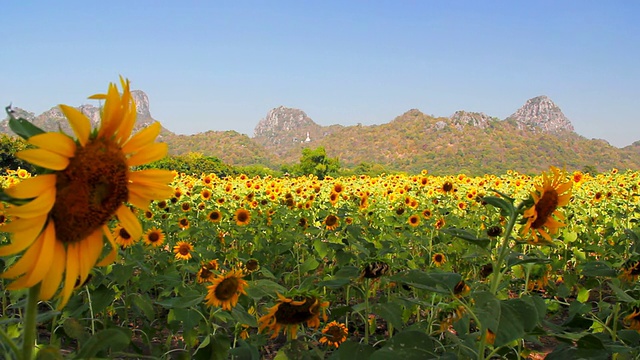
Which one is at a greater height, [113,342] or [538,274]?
[113,342]

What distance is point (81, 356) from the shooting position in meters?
0.79

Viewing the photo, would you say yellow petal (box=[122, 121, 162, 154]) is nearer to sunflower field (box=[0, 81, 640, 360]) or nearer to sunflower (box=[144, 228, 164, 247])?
sunflower field (box=[0, 81, 640, 360])

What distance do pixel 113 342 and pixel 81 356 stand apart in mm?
51

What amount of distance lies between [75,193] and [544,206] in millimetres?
1275

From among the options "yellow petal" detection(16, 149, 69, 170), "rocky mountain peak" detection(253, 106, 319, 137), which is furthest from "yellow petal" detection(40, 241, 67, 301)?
"rocky mountain peak" detection(253, 106, 319, 137)

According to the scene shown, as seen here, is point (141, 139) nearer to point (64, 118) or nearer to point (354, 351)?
point (64, 118)

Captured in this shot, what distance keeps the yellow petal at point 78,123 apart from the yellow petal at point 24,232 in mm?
121

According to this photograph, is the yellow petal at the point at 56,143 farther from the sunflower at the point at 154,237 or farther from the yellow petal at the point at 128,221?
the sunflower at the point at 154,237

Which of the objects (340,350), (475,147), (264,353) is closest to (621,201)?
(264,353)

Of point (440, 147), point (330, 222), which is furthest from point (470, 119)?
point (330, 222)

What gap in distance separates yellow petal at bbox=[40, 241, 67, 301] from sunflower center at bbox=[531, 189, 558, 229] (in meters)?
1.25

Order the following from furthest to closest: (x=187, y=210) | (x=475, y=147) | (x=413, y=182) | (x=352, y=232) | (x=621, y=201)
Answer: (x=475, y=147), (x=413, y=182), (x=621, y=201), (x=187, y=210), (x=352, y=232)

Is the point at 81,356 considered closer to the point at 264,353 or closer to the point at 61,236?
the point at 61,236

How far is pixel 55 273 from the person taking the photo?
0.69 metres
